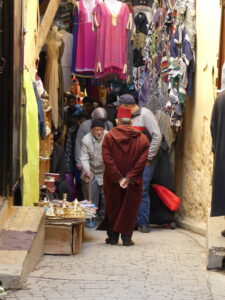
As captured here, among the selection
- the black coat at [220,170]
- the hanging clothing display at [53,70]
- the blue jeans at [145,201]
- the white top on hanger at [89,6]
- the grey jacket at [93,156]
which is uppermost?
the white top on hanger at [89,6]

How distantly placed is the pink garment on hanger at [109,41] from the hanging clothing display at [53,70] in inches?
42.4

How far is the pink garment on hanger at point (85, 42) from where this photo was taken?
12.9 metres

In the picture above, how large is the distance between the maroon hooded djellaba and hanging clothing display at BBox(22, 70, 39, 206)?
944 mm

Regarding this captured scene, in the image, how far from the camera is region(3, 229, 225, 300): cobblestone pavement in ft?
19.9

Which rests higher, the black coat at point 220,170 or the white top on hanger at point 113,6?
the white top on hanger at point 113,6

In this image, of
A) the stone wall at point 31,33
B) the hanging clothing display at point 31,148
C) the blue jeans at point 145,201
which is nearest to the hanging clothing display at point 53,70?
the blue jeans at point 145,201

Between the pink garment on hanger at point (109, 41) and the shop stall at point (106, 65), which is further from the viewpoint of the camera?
the pink garment on hanger at point (109, 41)

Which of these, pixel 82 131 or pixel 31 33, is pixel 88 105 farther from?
pixel 31 33

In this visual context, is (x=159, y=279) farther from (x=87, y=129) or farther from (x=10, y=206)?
(x=87, y=129)

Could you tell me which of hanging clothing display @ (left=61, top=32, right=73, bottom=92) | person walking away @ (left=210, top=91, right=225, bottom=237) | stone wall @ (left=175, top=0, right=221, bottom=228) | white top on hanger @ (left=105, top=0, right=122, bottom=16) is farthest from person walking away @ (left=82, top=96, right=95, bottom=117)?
person walking away @ (left=210, top=91, right=225, bottom=237)

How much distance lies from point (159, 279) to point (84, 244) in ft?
8.32

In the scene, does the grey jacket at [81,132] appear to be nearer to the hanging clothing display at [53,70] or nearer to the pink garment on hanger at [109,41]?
the hanging clothing display at [53,70]

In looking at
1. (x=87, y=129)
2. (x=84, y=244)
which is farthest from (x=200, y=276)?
(x=87, y=129)

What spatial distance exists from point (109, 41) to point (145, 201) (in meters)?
3.14
